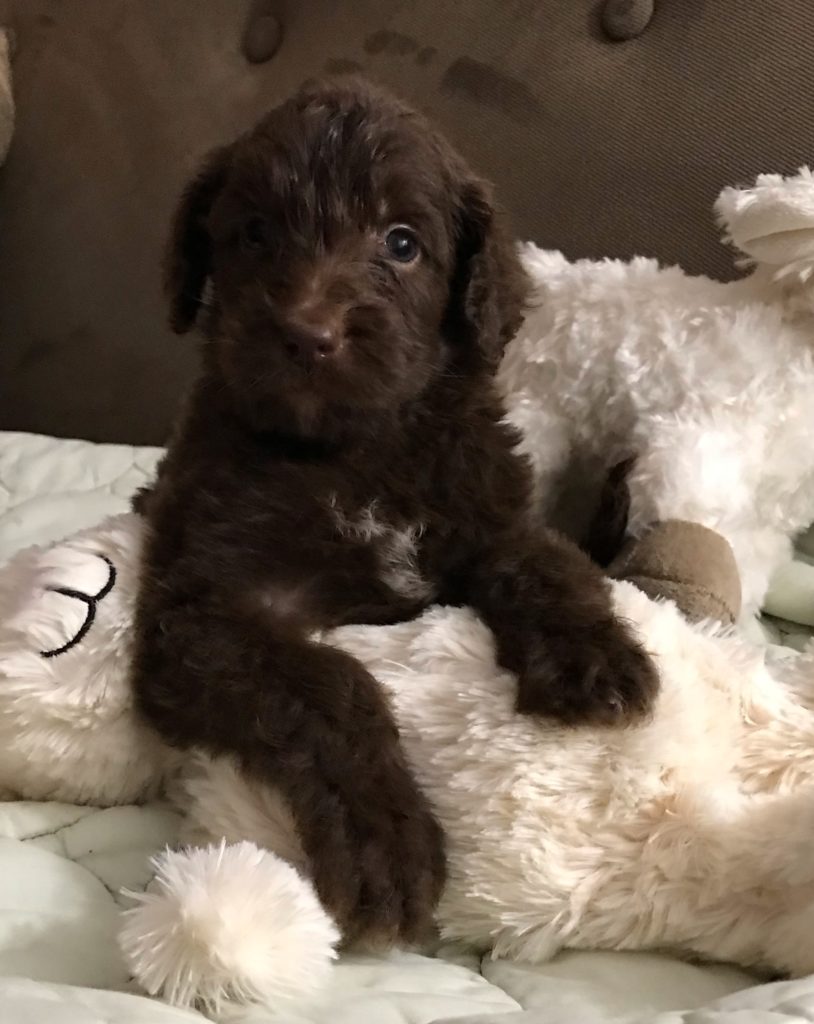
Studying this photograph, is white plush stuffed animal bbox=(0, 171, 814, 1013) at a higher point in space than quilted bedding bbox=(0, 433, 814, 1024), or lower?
higher

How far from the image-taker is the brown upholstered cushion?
2154mm

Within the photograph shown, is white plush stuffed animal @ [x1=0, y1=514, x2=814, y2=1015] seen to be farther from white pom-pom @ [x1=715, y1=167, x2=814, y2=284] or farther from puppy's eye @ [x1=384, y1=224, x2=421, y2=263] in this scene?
white pom-pom @ [x1=715, y1=167, x2=814, y2=284]

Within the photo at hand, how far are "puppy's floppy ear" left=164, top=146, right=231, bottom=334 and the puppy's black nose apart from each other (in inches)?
17.2

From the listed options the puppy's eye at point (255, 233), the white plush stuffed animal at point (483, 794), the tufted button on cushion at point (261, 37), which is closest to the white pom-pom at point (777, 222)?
the white plush stuffed animal at point (483, 794)

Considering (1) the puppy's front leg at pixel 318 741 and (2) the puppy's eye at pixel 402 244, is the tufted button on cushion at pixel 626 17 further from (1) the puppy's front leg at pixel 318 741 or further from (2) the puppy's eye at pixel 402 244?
(1) the puppy's front leg at pixel 318 741

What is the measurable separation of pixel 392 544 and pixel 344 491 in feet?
0.33

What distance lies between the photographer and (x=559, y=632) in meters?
1.28

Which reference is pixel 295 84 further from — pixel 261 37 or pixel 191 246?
pixel 191 246

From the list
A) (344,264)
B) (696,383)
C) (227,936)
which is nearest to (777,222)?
(696,383)

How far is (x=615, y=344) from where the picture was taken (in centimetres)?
185

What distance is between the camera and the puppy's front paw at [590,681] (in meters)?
1.17

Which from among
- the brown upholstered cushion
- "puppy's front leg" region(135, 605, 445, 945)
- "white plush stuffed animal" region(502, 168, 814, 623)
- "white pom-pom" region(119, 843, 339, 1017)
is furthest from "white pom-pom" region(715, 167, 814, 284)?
"white pom-pom" region(119, 843, 339, 1017)

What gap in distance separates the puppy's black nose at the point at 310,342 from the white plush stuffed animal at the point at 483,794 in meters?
0.37

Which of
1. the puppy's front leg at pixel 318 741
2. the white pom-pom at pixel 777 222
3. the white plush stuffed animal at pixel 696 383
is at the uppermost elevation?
the white pom-pom at pixel 777 222
